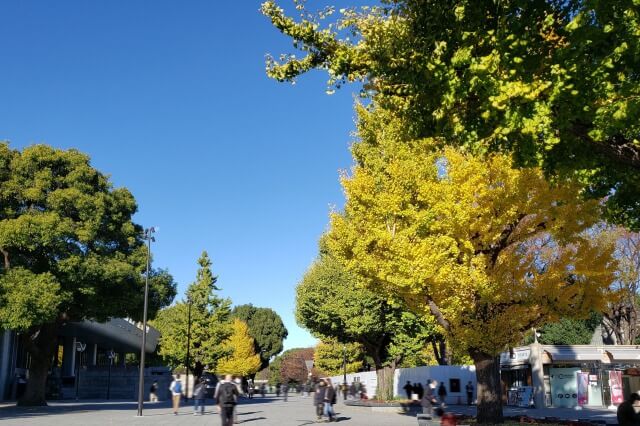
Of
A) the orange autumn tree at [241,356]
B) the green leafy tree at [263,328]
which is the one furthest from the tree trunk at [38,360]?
the green leafy tree at [263,328]

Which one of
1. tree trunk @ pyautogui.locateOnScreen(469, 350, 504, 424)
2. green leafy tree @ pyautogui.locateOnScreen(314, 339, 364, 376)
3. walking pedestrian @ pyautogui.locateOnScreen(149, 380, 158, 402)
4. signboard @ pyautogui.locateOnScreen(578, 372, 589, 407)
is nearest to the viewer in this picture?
tree trunk @ pyautogui.locateOnScreen(469, 350, 504, 424)

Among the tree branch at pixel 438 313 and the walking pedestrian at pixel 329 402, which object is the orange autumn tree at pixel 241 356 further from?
the tree branch at pixel 438 313

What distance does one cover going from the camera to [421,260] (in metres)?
16.1

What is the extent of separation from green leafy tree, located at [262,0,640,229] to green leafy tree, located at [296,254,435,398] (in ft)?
91.5

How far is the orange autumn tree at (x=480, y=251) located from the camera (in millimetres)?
16094

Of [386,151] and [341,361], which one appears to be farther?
[341,361]

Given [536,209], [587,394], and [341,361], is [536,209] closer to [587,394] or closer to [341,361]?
[587,394]

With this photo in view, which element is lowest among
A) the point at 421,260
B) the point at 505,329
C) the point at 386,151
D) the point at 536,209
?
the point at 505,329

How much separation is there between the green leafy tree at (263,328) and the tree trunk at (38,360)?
206 ft

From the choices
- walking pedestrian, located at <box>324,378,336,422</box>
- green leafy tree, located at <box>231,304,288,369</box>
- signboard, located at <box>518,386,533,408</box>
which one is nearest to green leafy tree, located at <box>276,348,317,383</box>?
green leafy tree, located at <box>231,304,288,369</box>

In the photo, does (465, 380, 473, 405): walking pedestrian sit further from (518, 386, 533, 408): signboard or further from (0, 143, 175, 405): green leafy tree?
(0, 143, 175, 405): green leafy tree

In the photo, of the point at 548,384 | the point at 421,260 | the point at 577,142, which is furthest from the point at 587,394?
the point at 577,142

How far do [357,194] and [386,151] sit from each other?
2040 mm

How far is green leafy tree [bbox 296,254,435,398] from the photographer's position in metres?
40.2
